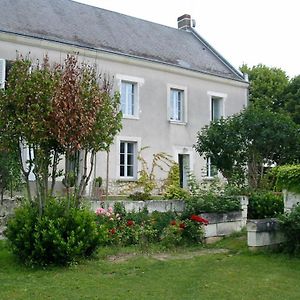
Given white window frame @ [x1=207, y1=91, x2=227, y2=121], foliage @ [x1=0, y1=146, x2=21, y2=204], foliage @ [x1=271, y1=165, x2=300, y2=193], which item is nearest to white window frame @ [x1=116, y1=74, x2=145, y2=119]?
white window frame @ [x1=207, y1=91, x2=227, y2=121]

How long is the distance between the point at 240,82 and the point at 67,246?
18.5m

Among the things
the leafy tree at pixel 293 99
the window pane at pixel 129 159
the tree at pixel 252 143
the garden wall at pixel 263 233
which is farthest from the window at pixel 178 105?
the garden wall at pixel 263 233

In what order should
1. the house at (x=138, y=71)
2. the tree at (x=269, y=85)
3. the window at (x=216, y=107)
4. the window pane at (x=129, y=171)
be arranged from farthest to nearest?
the tree at (x=269, y=85)
the window at (x=216, y=107)
the window pane at (x=129, y=171)
the house at (x=138, y=71)

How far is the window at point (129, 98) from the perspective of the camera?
19.6m

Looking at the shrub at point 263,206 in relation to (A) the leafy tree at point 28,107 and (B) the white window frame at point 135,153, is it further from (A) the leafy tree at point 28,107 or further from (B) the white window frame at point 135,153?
(B) the white window frame at point 135,153

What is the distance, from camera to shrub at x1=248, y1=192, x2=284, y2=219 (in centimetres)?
1205

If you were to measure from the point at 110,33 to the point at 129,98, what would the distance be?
3387mm

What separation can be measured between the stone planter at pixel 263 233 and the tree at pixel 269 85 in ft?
89.3

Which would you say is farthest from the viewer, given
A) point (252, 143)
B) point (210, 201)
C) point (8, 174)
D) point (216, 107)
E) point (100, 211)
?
point (216, 107)

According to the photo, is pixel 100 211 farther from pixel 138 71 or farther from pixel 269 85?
pixel 269 85

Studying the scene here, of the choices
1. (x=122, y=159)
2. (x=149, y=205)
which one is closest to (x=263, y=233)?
(x=149, y=205)

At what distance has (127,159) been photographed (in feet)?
64.2

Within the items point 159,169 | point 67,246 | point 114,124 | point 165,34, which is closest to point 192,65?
point 165,34

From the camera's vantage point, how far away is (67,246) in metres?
7.01
